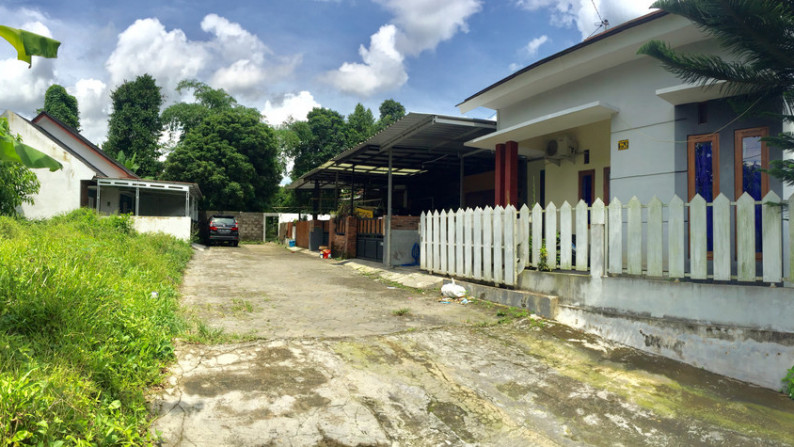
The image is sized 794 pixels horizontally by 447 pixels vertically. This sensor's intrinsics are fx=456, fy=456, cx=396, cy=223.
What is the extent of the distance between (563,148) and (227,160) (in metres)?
23.1

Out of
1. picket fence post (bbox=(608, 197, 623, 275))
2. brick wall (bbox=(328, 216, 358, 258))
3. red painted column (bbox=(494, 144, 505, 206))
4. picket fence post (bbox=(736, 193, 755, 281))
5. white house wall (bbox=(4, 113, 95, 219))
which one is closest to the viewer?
picket fence post (bbox=(736, 193, 755, 281))

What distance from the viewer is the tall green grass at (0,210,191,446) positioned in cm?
229

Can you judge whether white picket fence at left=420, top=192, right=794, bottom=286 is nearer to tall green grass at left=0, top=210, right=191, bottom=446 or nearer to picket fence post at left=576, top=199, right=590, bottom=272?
picket fence post at left=576, top=199, right=590, bottom=272

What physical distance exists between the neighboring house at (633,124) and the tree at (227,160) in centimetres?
2160

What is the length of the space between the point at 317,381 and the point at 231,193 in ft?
86.2

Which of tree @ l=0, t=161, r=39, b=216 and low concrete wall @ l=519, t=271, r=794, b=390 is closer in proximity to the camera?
low concrete wall @ l=519, t=271, r=794, b=390

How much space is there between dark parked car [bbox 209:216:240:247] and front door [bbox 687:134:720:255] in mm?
20393

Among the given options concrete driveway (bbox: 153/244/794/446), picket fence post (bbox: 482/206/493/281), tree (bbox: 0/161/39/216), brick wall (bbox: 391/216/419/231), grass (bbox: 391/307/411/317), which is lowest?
concrete driveway (bbox: 153/244/794/446)

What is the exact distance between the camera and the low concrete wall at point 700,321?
13.7 feet

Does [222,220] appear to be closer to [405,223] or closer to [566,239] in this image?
[405,223]

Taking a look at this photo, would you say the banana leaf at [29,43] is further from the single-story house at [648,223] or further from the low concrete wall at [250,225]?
the low concrete wall at [250,225]

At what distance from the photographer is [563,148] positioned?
31.5ft

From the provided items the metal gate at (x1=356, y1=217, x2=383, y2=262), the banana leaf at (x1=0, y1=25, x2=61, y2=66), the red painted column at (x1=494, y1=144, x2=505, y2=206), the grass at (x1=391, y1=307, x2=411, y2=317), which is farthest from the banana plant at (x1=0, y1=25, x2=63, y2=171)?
the metal gate at (x1=356, y1=217, x2=383, y2=262)

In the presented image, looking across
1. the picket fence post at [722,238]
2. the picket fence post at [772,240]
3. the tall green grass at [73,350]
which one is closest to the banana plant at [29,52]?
the tall green grass at [73,350]
